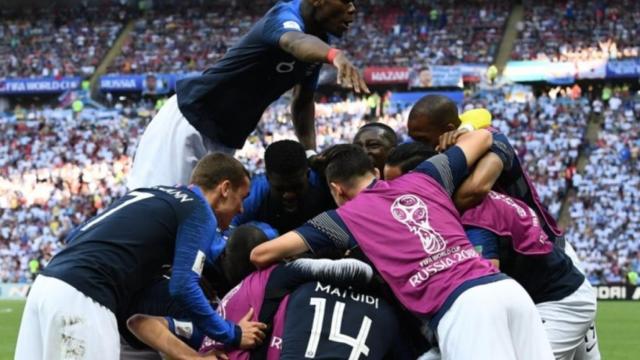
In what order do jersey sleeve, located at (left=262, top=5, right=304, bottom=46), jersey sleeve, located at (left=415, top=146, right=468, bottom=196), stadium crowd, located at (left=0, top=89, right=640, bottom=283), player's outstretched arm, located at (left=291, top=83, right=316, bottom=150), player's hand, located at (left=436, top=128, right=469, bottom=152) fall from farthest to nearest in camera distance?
stadium crowd, located at (left=0, top=89, right=640, bottom=283), player's outstretched arm, located at (left=291, top=83, right=316, bottom=150), jersey sleeve, located at (left=262, top=5, right=304, bottom=46), player's hand, located at (left=436, top=128, right=469, bottom=152), jersey sleeve, located at (left=415, top=146, right=468, bottom=196)

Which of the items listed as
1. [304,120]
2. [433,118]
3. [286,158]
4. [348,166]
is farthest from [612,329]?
[348,166]

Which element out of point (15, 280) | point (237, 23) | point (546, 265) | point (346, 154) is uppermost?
point (346, 154)

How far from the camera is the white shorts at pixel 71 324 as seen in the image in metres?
4.93

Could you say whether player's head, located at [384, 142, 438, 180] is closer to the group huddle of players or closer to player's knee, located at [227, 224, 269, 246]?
the group huddle of players

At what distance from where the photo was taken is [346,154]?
5.05 meters

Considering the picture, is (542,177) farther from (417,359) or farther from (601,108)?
(417,359)

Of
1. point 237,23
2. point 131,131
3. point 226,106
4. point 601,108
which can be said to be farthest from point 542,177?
point 226,106

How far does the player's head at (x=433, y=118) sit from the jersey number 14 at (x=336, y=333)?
4.92ft

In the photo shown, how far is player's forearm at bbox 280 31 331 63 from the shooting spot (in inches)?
203

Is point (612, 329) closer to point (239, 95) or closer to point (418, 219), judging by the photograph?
point (239, 95)

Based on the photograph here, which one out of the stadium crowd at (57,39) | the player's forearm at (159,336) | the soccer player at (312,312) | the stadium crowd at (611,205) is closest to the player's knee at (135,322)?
the player's forearm at (159,336)

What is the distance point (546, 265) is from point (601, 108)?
30.7 meters

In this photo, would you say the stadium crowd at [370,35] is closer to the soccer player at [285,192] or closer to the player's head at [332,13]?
the player's head at [332,13]

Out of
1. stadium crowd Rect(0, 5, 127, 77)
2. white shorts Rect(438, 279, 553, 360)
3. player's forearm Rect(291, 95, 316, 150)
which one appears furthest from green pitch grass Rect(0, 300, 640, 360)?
stadium crowd Rect(0, 5, 127, 77)
